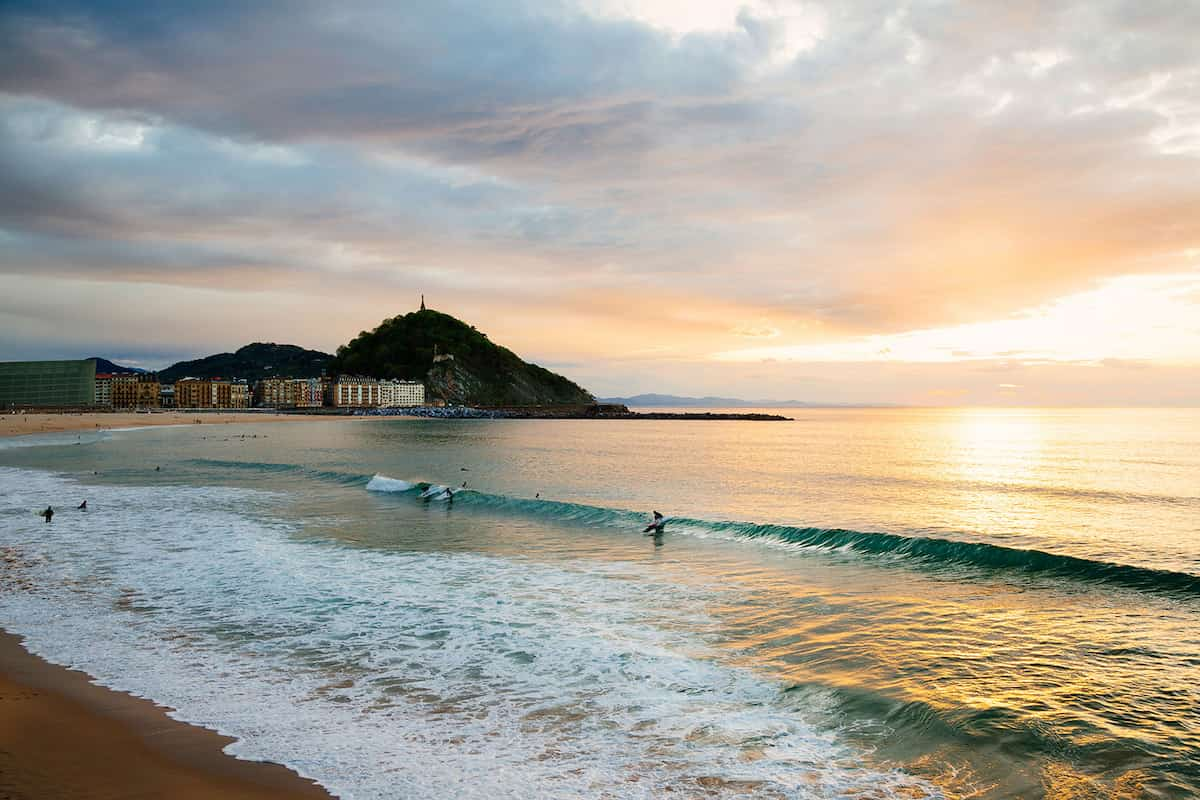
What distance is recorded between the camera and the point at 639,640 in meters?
11.7

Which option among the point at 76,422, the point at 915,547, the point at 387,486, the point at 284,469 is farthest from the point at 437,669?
A: the point at 76,422

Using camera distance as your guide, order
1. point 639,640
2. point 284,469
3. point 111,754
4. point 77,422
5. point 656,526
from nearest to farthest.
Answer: point 111,754 → point 639,640 → point 656,526 → point 284,469 → point 77,422

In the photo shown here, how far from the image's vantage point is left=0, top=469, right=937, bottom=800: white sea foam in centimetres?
713

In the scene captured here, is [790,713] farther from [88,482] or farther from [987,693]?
[88,482]

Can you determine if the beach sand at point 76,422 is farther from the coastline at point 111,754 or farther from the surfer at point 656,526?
the coastline at point 111,754

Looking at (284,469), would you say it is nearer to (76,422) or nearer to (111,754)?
(111,754)

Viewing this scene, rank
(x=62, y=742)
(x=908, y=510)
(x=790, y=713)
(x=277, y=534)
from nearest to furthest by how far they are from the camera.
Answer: (x=62, y=742), (x=790, y=713), (x=277, y=534), (x=908, y=510)

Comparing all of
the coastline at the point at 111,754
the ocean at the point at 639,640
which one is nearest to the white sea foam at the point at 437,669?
the ocean at the point at 639,640

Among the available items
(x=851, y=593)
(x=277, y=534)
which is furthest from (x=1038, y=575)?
(x=277, y=534)

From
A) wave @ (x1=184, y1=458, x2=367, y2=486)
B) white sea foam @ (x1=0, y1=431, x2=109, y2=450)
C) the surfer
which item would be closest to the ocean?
the surfer

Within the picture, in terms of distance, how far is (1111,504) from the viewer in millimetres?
31594

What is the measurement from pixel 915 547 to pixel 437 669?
15881 mm

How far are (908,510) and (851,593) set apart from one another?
16.9 meters

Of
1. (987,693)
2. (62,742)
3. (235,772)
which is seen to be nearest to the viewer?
(235,772)
